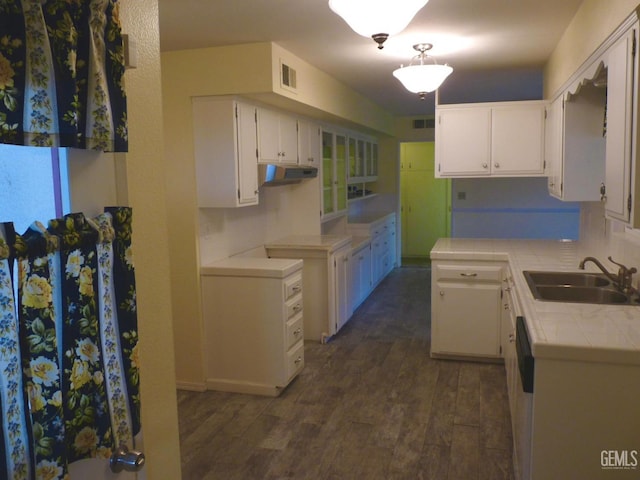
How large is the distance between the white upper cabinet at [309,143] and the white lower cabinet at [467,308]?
5.11ft

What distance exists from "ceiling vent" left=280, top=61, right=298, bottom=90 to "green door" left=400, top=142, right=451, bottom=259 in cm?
526

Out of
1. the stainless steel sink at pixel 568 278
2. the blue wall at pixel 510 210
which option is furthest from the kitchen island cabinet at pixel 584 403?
Result: the blue wall at pixel 510 210

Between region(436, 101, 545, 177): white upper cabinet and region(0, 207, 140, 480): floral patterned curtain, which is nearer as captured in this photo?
region(0, 207, 140, 480): floral patterned curtain

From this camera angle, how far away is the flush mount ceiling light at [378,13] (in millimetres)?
2049

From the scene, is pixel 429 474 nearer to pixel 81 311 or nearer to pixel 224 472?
pixel 224 472

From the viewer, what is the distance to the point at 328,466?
2.82m

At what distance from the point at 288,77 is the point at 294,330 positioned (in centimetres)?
181

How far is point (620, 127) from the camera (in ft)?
6.47

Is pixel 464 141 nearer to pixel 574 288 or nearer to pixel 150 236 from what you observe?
pixel 574 288

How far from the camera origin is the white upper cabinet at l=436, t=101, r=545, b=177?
172 inches

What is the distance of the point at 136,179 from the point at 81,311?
19.5 inches

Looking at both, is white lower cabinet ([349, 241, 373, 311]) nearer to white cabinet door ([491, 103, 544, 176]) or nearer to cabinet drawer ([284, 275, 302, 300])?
cabinet drawer ([284, 275, 302, 300])

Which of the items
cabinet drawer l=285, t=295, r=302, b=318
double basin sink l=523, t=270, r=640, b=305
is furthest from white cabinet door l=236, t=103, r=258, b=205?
double basin sink l=523, t=270, r=640, b=305

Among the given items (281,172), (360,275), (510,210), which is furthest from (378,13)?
(510,210)
